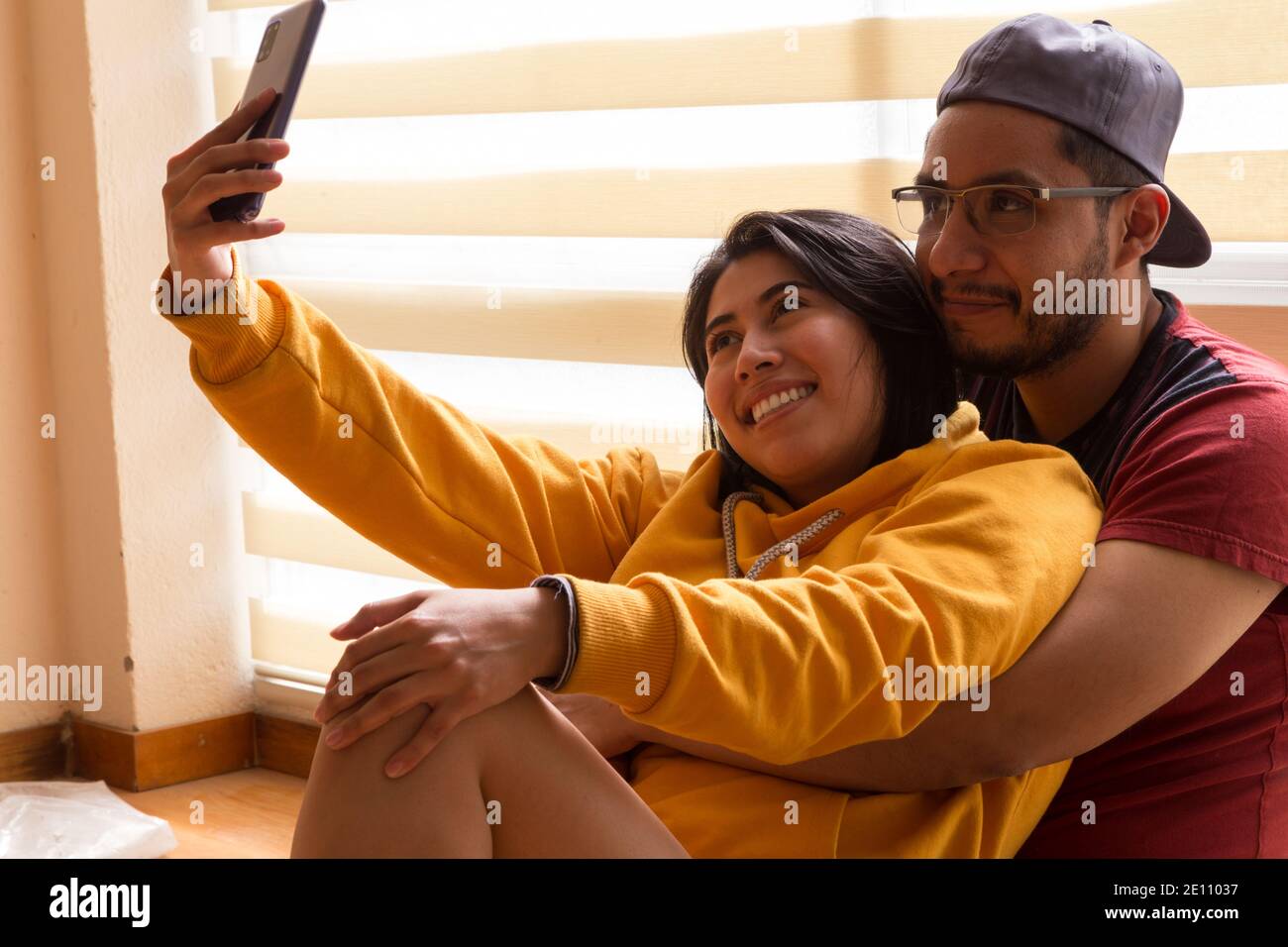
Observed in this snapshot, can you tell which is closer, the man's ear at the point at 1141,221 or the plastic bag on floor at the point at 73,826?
the man's ear at the point at 1141,221

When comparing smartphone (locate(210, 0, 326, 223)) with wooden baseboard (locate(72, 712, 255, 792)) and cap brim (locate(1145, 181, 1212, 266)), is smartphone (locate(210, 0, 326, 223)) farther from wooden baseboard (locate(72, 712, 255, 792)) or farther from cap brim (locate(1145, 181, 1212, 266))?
wooden baseboard (locate(72, 712, 255, 792))

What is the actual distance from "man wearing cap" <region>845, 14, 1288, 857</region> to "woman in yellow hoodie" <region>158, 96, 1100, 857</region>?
0.14 ft

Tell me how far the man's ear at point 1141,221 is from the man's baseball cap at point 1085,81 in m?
0.02

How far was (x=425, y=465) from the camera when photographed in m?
1.60

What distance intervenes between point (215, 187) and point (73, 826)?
53.3 inches

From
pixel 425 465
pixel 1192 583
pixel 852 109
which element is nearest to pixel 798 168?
pixel 852 109

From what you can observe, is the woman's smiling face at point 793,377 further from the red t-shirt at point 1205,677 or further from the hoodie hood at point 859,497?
the red t-shirt at point 1205,677

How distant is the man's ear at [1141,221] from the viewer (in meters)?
1.47

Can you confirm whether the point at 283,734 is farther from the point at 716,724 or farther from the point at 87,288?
the point at 716,724

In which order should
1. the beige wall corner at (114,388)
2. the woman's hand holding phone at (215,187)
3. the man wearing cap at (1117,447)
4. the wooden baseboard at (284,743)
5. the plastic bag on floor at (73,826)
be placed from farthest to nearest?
1. the wooden baseboard at (284,743)
2. the beige wall corner at (114,388)
3. the plastic bag on floor at (73,826)
4. the woman's hand holding phone at (215,187)
5. the man wearing cap at (1117,447)

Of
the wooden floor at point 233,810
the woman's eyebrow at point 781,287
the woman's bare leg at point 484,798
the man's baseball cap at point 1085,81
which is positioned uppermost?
the man's baseball cap at point 1085,81

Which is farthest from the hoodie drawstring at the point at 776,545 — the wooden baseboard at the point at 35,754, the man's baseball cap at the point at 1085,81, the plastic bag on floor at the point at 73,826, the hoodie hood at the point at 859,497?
the wooden baseboard at the point at 35,754

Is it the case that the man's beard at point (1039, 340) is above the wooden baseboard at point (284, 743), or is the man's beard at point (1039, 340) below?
above

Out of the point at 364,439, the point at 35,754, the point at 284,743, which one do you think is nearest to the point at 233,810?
the point at 284,743
